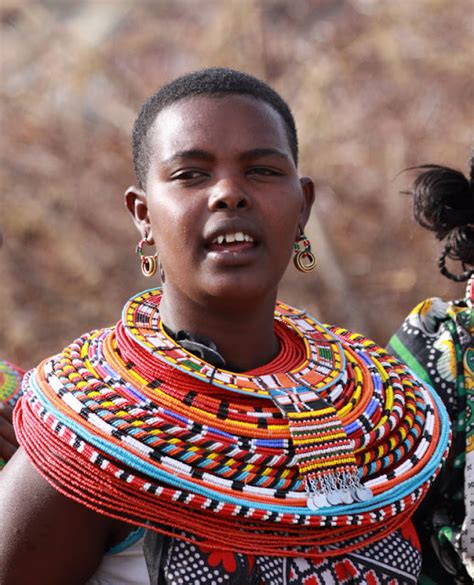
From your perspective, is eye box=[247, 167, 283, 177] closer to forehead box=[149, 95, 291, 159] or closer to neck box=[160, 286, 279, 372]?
forehead box=[149, 95, 291, 159]

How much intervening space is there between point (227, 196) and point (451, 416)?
1.12 metres

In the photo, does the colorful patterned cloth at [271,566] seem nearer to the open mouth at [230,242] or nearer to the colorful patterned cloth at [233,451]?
the colorful patterned cloth at [233,451]

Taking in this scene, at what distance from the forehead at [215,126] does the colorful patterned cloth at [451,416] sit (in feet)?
3.21

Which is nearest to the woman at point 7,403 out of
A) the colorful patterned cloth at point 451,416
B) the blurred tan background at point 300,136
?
the colorful patterned cloth at point 451,416

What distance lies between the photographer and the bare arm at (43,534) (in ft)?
5.35

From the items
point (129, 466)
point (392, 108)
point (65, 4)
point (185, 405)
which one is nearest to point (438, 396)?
point (185, 405)

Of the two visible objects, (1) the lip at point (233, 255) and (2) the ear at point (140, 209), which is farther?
(2) the ear at point (140, 209)

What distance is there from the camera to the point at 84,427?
66.2 inches

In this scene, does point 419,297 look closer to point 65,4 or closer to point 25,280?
point 25,280

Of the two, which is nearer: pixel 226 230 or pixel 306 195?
pixel 226 230

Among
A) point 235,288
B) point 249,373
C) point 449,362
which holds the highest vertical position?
point 235,288

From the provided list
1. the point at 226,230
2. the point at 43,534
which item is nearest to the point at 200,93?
the point at 226,230

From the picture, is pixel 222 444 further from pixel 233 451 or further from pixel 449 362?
pixel 449 362

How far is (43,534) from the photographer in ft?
5.35
